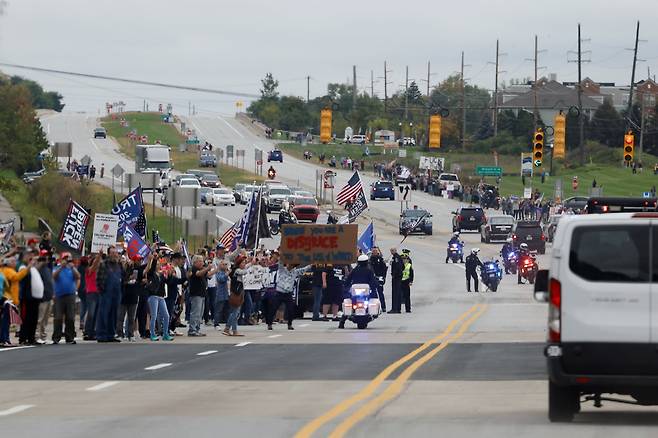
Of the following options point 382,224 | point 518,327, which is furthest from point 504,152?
point 518,327

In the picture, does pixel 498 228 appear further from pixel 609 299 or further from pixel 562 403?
pixel 609 299

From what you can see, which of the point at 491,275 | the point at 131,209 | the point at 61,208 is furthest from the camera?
the point at 61,208

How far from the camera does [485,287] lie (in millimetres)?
52625

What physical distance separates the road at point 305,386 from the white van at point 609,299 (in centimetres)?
50

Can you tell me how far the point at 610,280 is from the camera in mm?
13445

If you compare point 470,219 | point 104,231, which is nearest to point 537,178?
point 470,219

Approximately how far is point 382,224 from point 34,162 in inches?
1582

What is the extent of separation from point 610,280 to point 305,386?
5.65m

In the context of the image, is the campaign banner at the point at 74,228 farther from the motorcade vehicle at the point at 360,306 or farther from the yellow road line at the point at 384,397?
the yellow road line at the point at 384,397

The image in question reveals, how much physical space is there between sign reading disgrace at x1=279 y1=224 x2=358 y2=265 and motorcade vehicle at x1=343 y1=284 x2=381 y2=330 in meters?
4.29

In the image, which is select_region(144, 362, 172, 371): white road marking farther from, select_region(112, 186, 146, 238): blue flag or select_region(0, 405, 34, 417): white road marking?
select_region(112, 186, 146, 238): blue flag

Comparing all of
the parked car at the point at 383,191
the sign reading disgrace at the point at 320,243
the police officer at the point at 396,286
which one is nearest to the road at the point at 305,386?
the sign reading disgrace at the point at 320,243

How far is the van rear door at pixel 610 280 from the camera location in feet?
43.9

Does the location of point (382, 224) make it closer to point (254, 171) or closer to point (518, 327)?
point (254, 171)
